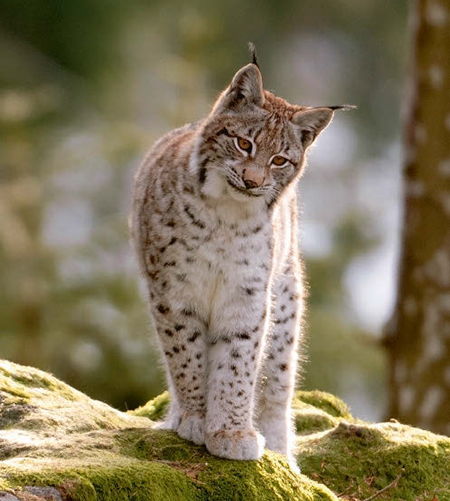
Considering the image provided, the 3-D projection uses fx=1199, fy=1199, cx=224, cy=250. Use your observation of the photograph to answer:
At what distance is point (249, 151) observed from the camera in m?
6.23

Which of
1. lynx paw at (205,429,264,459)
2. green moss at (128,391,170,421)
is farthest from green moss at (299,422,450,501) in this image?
green moss at (128,391,170,421)

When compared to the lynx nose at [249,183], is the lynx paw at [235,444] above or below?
below

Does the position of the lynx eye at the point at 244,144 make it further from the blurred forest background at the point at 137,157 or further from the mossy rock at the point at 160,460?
the blurred forest background at the point at 137,157

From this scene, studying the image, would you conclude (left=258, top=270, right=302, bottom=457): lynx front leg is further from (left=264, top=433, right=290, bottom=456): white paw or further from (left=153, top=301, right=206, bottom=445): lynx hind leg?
(left=153, top=301, right=206, bottom=445): lynx hind leg

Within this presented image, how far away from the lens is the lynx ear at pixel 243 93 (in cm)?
636

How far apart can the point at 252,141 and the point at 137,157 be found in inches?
345

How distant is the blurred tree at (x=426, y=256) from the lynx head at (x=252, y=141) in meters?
3.55

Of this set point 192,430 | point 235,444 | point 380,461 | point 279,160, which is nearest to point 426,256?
point 380,461

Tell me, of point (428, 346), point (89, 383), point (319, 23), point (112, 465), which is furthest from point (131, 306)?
point (319, 23)

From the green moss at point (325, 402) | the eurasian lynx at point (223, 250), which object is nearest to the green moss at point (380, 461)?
the eurasian lynx at point (223, 250)

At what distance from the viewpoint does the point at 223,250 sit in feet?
20.2

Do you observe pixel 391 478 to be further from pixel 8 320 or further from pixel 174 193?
pixel 8 320

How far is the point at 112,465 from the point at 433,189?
536 centimetres

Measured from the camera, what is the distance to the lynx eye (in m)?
6.23
